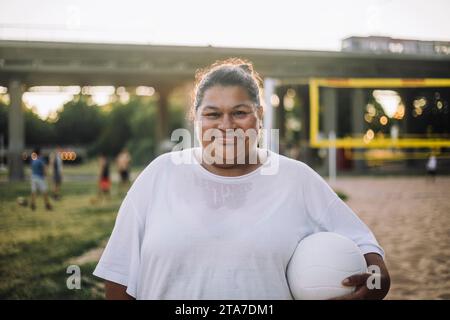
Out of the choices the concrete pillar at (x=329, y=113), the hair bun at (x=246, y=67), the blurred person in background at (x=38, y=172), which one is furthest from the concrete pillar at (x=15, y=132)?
the hair bun at (x=246, y=67)

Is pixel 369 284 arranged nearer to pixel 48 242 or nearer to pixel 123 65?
pixel 48 242

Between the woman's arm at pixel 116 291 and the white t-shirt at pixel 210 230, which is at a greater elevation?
the white t-shirt at pixel 210 230

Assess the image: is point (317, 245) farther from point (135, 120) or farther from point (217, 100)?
point (135, 120)

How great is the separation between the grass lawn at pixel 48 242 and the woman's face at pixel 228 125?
315 cm

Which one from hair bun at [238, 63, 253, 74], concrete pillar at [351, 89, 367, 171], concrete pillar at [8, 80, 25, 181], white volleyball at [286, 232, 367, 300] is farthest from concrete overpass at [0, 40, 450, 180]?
white volleyball at [286, 232, 367, 300]

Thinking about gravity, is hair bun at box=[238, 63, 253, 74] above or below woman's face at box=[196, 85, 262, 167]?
above

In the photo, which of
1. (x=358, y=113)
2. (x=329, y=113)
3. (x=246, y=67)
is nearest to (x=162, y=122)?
(x=329, y=113)

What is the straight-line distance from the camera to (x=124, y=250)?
1730 millimetres

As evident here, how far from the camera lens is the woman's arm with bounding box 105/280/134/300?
176 centimetres

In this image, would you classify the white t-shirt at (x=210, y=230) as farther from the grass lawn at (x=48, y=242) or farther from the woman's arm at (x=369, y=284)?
the grass lawn at (x=48, y=242)

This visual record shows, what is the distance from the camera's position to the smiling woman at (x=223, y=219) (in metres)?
1.66

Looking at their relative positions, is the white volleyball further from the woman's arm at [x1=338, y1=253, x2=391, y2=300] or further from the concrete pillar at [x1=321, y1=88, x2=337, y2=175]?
the concrete pillar at [x1=321, y1=88, x2=337, y2=175]
